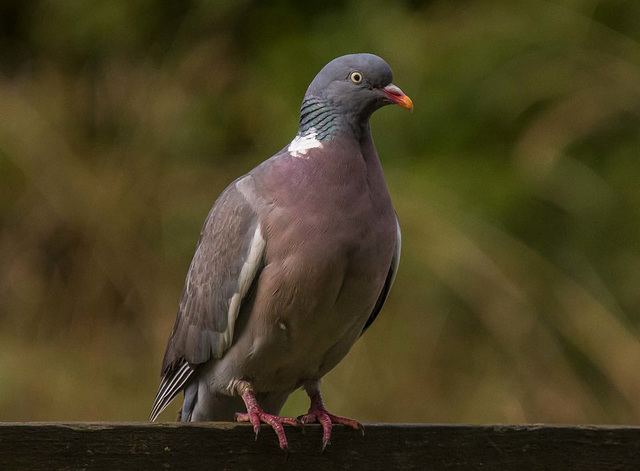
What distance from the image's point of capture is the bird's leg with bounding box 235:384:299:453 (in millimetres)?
1819

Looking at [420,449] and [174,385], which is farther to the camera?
[174,385]

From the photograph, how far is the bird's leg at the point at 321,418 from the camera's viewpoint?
1875mm

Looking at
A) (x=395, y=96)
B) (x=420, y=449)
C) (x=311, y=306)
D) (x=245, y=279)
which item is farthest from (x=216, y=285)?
(x=420, y=449)

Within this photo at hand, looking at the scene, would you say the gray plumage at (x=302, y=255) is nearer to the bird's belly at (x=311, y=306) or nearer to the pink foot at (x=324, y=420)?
the bird's belly at (x=311, y=306)

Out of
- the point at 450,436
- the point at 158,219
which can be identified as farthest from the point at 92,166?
the point at 450,436

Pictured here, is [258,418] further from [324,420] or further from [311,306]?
[311,306]

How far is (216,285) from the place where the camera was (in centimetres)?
231

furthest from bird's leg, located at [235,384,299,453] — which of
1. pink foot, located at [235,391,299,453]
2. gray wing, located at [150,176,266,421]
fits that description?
gray wing, located at [150,176,266,421]

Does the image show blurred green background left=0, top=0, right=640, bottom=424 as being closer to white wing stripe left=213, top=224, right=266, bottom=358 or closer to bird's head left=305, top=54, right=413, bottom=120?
white wing stripe left=213, top=224, right=266, bottom=358

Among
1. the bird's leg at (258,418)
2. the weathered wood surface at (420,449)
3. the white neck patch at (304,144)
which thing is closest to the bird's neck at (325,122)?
the white neck patch at (304,144)

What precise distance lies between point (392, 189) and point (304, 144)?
188cm

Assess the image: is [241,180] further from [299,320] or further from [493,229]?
[493,229]

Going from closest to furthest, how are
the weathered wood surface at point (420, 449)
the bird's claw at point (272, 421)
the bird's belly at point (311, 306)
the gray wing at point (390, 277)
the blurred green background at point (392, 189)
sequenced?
the weathered wood surface at point (420, 449)
the bird's claw at point (272, 421)
the bird's belly at point (311, 306)
the gray wing at point (390, 277)
the blurred green background at point (392, 189)

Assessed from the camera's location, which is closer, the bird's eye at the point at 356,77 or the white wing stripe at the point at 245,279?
the white wing stripe at the point at 245,279
